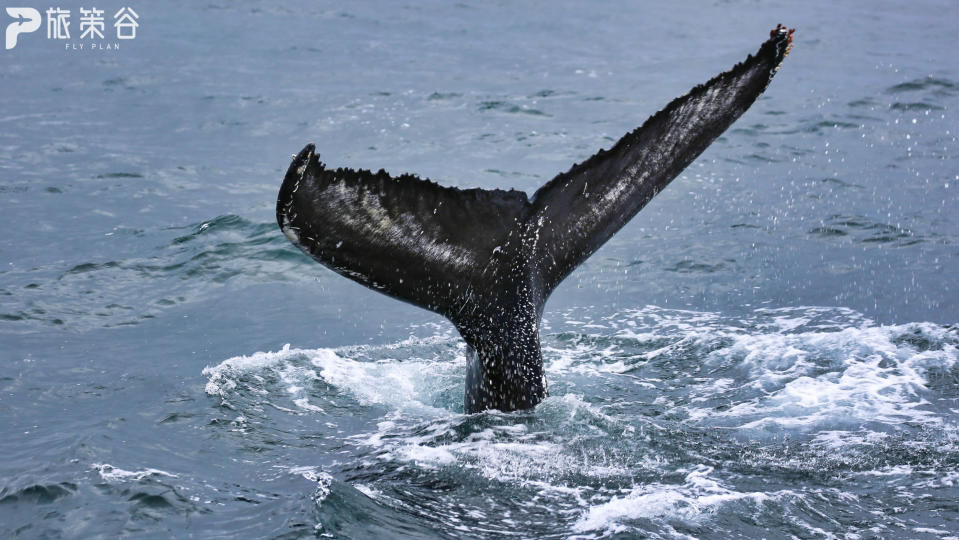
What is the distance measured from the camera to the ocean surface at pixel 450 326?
5.22 metres

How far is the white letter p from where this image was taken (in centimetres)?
1978

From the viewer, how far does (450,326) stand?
8383 mm

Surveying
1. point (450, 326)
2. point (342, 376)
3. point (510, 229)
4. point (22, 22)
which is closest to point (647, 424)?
point (510, 229)

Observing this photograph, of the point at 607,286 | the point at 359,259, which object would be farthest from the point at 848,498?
the point at 607,286

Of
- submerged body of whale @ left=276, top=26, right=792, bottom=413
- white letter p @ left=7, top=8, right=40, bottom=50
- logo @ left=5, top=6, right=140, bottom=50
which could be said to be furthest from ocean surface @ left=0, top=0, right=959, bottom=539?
white letter p @ left=7, top=8, right=40, bottom=50

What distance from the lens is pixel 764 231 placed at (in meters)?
10.4

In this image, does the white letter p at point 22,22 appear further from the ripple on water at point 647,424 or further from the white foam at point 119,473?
the white foam at point 119,473

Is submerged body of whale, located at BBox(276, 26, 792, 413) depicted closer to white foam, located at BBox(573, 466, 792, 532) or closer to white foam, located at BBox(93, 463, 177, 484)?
white foam, located at BBox(573, 466, 792, 532)

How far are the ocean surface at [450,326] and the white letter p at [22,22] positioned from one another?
1910 millimetres

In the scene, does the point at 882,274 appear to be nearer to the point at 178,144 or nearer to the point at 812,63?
the point at 178,144

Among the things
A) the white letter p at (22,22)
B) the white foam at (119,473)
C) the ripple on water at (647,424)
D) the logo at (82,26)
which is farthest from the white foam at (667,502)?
the white letter p at (22,22)

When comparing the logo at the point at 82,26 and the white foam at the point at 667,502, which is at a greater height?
the logo at the point at 82,26

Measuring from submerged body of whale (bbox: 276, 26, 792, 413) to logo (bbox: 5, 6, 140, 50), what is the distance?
15193 millimetres

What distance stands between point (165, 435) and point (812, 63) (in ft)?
47.5
